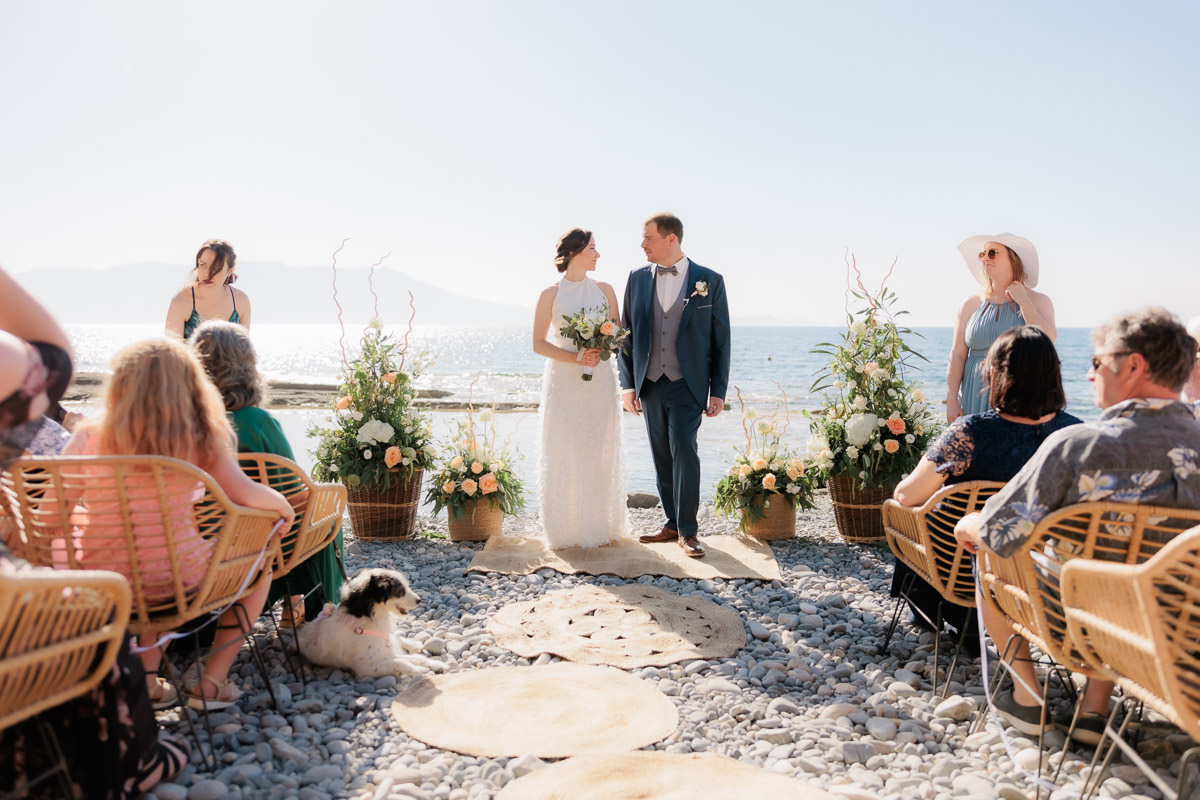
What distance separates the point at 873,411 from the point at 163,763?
4.68m

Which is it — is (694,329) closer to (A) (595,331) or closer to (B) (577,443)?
(A) (595,331)

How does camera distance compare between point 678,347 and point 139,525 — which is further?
point 678,347

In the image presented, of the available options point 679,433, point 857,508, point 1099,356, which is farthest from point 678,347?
point 1099,356

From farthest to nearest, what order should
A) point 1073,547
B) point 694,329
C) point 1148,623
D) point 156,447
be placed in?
point 694,329
point 156,447
point 1073,547
point 1148,623

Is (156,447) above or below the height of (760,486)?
above

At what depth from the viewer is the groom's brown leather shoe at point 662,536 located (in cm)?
579

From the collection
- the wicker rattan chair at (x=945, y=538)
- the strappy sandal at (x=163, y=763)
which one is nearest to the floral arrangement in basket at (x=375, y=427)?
the strappy sandal at (x=163, y=763)

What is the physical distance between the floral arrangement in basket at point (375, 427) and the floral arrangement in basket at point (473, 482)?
0.18 meters

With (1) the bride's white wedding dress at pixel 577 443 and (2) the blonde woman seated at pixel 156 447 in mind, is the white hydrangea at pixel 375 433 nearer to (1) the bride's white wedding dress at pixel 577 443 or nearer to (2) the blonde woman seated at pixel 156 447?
(1) the bride's white wedding dress at pixel 577 443

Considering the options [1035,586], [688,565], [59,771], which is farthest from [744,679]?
[59,771]

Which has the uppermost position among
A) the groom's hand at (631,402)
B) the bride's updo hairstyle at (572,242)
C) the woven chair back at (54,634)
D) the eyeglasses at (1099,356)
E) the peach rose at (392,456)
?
the bride's updo hairstyle at (572,242)

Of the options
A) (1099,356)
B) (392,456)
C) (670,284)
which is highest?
(670,284)

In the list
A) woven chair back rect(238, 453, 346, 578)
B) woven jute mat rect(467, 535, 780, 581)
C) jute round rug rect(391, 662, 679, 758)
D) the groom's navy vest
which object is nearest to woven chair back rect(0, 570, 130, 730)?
woven chair back rect(238, 453, 346, 578)

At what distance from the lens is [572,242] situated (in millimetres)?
5633
